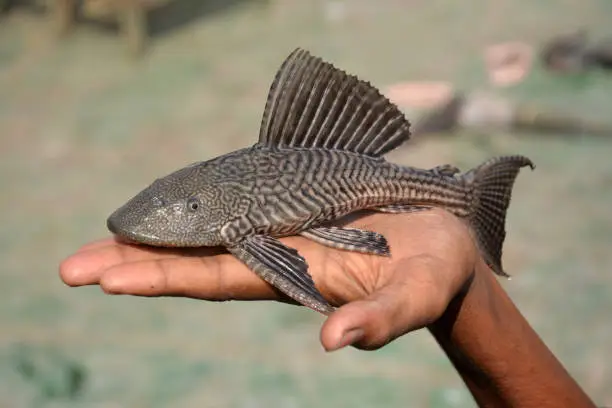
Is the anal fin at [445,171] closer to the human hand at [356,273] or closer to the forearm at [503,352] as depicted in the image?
the human hand at [356,273]

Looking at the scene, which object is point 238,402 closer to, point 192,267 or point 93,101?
point 192,267

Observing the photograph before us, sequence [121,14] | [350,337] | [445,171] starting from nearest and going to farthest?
[350,337], [445,171], [121,14]

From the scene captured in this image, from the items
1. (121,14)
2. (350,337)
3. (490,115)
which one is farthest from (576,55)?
(350,337)

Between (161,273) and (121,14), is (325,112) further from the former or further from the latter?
(121,14)

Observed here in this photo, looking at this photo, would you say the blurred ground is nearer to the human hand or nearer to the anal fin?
the anal fin

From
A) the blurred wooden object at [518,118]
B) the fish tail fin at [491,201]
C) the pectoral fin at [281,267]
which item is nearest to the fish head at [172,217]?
the pectoral fin at [281,267]

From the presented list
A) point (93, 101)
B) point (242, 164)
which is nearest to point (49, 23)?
point (93, 101)

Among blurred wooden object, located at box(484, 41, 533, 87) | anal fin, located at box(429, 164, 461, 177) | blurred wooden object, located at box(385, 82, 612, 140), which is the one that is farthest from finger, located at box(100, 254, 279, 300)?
blurred wooden object, located at box(484, 41, 533, 87)
